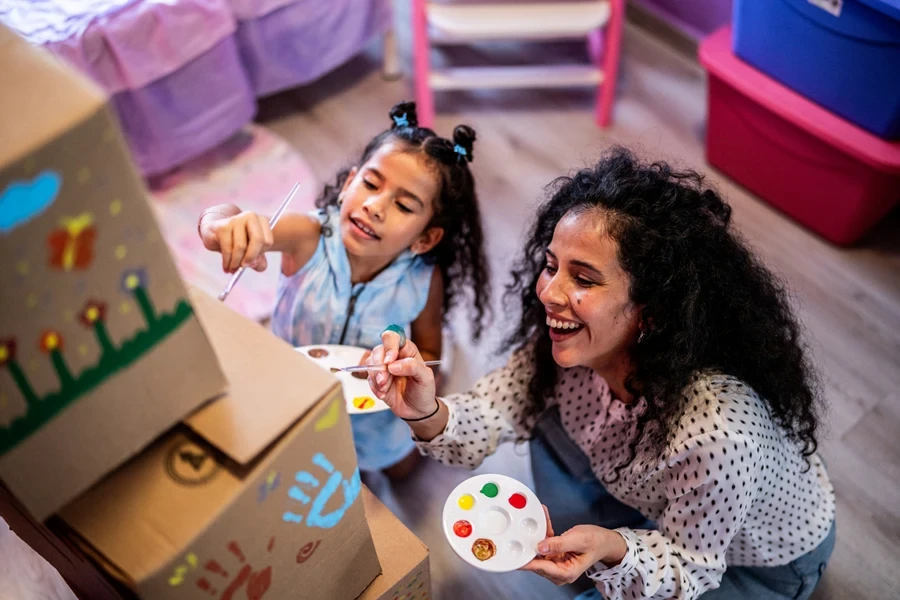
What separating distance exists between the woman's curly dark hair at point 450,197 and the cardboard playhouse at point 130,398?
575mm

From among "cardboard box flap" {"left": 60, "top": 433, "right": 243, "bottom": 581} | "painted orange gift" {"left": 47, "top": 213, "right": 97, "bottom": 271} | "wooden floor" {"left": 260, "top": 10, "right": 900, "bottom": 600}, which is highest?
"painted orange gift" {"left": 47, "top": 213, "right": 97, "bottom": 271}

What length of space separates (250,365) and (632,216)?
512 mm

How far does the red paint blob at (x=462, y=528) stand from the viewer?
34.6 inches

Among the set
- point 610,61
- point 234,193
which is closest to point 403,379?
point 234,193

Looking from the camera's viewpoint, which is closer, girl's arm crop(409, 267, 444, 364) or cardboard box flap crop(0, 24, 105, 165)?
cardboard box flap crop(0, 24, 105, 165)

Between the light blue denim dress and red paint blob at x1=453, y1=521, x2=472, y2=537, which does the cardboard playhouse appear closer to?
red paint blob at x1=453, y1=521, x2=472, y2=537

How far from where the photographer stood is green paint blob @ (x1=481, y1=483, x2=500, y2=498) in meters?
0.92

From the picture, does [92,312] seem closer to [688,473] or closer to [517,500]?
[517,500]

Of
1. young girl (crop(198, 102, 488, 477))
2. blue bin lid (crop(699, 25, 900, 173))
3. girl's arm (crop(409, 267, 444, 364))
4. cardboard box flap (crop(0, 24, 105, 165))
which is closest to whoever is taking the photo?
cardboard box flap (crop(0, 24, 105, 165))

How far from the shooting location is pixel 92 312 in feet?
1.70

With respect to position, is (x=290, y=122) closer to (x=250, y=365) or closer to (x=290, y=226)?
(x=290, y=226)

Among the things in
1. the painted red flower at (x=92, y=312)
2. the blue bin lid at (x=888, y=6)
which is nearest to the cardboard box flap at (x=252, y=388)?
the painted red flower at (x=92, y=312)

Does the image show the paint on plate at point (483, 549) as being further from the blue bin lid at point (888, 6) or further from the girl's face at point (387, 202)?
the blue bin lid at point (888, 6)

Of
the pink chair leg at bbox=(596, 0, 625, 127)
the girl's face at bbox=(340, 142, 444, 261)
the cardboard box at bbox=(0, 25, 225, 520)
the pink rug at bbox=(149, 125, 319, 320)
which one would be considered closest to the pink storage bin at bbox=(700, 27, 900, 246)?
the pink chair leg at bbox=(596, 0, 625, 127)
